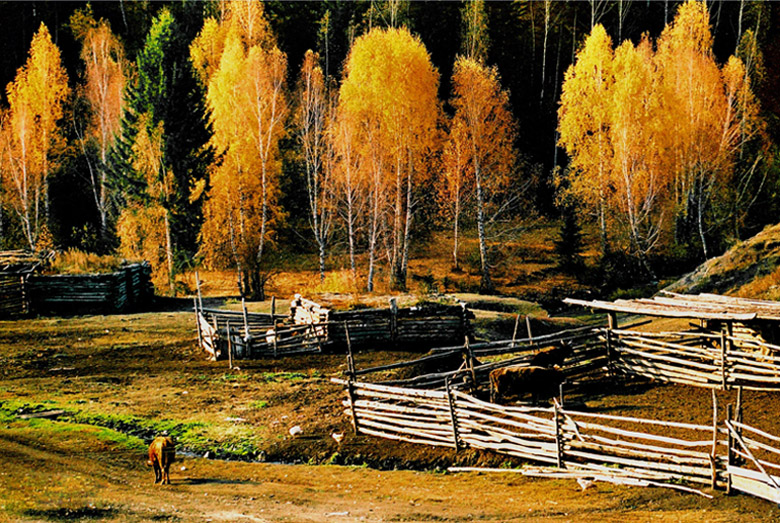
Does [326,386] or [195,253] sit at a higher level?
[195,253]

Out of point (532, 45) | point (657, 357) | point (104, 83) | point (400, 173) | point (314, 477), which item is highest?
point (532, 45)

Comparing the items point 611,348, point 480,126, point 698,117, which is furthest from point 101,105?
point 611,348

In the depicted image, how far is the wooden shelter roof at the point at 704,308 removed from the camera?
14.1 meters

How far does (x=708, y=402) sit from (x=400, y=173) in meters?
22.7

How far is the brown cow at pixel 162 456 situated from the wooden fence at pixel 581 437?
157 inches

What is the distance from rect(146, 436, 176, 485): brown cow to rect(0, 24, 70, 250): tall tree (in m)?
29.3

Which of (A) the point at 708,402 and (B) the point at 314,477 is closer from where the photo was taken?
(B) the point at 314,477

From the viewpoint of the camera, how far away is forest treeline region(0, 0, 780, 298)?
35219mm

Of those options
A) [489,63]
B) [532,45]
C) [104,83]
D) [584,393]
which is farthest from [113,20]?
[584,393]

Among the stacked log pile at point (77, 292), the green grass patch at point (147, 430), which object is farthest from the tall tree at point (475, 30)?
the green grass patch at point (147, 430)

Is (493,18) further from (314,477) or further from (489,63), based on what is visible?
(314,477)

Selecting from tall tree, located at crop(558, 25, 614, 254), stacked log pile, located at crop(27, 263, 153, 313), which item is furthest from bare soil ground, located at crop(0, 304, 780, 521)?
tall tree, located at crop(558, 25, 614, 254)

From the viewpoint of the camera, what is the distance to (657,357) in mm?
15836

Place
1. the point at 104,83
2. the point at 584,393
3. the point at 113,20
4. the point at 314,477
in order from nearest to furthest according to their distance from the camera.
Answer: the point at 314,477
the point at 584,393
the point at 104,83
the point at 113,20
